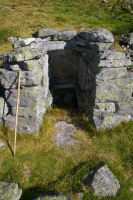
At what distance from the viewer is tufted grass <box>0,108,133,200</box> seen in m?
4.20

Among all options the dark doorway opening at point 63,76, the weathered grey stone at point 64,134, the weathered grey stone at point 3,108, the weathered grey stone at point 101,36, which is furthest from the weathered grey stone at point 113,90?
the weathered grey stone at point 3,108

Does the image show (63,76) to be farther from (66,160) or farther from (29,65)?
(66,160)

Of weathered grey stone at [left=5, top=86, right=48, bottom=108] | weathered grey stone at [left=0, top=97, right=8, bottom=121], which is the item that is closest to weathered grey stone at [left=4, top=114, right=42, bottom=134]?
weathered grey stone at [left=0, top=97, right=8, bottom=121]

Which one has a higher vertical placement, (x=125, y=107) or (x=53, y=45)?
(x=53, y=45)

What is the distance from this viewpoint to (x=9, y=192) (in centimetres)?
370

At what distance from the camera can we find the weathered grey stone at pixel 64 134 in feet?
18.4

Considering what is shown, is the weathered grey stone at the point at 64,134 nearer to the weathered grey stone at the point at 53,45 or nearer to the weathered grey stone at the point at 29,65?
the weathered grey stone at the point at 29,65

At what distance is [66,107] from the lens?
748cm

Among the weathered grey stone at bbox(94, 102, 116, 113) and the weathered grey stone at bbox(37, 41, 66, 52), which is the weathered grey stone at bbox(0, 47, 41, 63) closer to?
the weathered grey stone at bbox(37, 41, 66, 52)

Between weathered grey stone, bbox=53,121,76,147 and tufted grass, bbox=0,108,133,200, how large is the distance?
177mm

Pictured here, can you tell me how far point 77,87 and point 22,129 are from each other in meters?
3.56

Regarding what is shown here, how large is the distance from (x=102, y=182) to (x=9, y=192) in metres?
2.06

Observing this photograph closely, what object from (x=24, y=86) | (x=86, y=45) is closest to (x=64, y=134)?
(x=24, y=86)

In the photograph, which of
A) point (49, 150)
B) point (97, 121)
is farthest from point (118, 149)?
point (49, 150)
